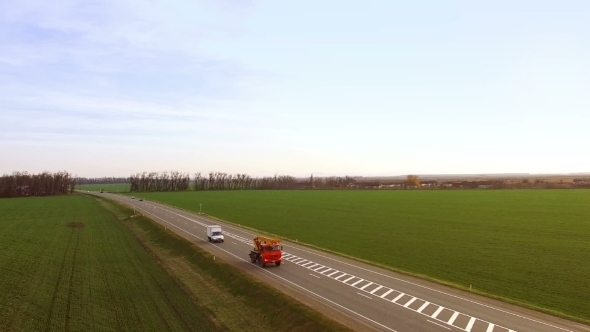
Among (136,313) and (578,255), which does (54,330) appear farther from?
(578,255)

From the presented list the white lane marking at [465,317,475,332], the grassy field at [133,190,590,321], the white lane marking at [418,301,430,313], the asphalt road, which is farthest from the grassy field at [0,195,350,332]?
the grassy field at [133,190,590,321]

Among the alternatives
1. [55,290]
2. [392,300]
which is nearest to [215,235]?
[55,290]

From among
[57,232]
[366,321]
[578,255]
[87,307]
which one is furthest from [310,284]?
[57,232]

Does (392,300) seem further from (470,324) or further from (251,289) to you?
(251,289)

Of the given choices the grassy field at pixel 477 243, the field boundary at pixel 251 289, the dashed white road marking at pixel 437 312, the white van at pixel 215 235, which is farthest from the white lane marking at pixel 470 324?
the white van at pixel 215 235

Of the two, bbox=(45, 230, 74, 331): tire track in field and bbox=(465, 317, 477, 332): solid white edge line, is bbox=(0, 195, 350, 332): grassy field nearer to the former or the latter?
bbox=(45, 230, 74, 331): tire track in field

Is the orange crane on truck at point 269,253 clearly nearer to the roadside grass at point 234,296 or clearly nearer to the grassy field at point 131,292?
the roadside grass at point 234,296
